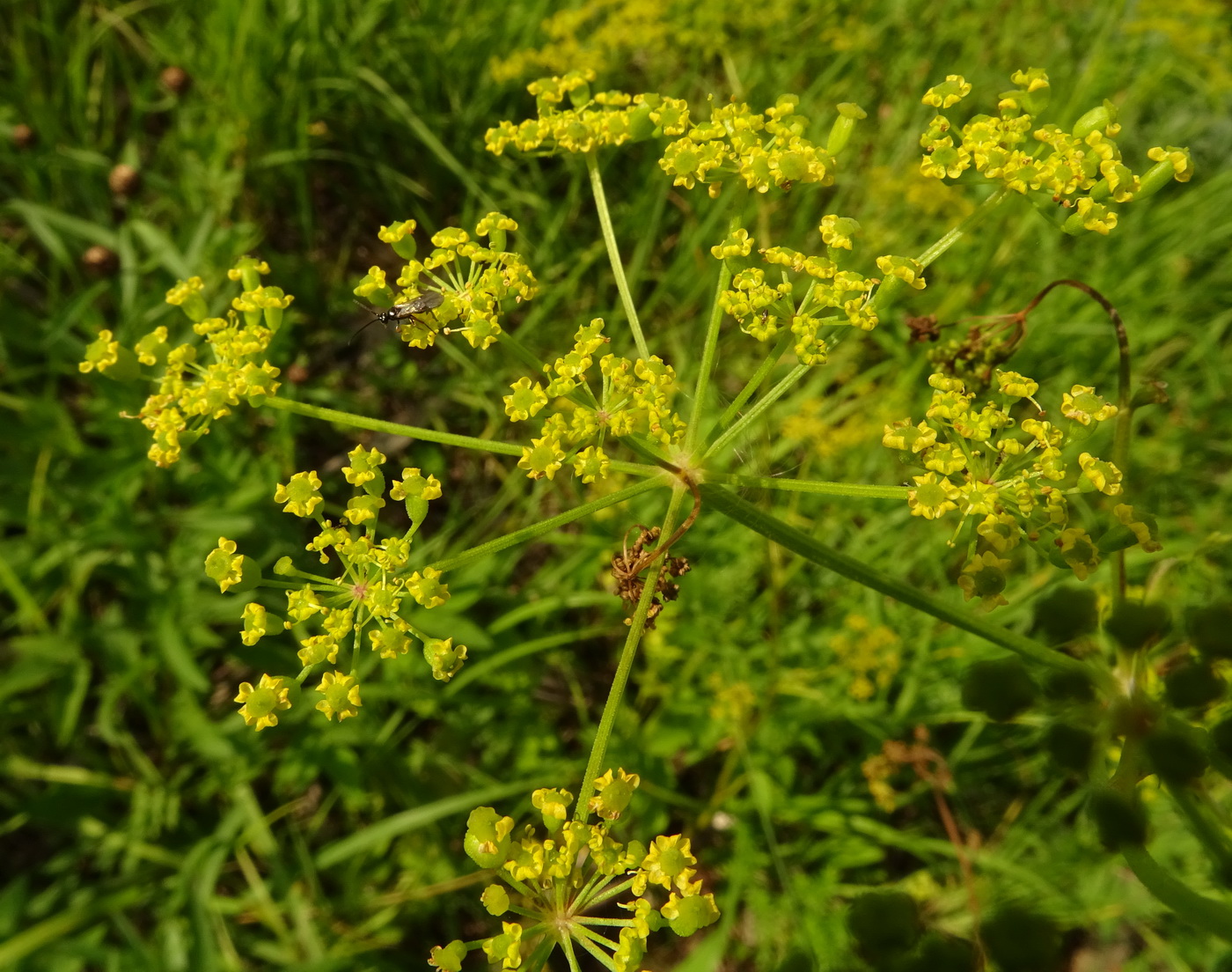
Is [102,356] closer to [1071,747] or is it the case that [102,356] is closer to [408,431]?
[408,431]

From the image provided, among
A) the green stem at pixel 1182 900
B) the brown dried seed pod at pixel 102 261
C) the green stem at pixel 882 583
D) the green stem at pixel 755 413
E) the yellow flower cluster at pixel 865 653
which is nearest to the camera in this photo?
the green stem at pixel 1182 900

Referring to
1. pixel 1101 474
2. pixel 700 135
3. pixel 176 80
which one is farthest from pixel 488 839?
pixel 176 80

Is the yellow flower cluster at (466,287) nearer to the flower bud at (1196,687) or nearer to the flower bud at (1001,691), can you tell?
the flower bud at (1001,691)

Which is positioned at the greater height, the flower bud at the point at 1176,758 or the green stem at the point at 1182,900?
the flower bud at the point at 1176,758

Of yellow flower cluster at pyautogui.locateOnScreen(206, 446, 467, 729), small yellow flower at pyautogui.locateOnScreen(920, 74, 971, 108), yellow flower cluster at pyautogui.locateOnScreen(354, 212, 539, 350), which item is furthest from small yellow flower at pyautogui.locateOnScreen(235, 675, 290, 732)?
small yellow flower at pyautogui.locateOnScreen(920, 74, 971, 108)

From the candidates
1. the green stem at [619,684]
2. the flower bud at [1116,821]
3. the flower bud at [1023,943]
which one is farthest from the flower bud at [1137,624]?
the green stem at [619,684]
